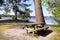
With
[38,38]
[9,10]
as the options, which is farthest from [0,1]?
[38,38]

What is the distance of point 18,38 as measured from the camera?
1171 centimetres

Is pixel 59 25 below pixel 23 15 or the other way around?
the other way around

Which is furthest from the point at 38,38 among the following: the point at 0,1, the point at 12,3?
the point at 12,3

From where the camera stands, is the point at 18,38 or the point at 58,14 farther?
the point at 18,38

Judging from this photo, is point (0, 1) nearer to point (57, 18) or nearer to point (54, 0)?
point (54, 0)

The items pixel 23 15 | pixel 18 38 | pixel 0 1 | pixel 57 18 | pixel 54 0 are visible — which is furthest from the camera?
pixel 23 15

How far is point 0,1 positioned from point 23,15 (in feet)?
19.5

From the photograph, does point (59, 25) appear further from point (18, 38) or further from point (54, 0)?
point (18, 38)

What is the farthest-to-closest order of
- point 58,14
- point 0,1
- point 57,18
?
point 0,1 → point 57,18 → point 58,14

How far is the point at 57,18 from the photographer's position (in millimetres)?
8828

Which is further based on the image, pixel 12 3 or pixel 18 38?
pixel 12 3

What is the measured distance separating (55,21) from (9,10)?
1063 inches

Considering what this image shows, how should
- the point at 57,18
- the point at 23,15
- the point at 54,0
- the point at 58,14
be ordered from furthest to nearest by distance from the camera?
the point at 23,15 < the point at 54,0 < the point at 57,18 < the point at 58,14

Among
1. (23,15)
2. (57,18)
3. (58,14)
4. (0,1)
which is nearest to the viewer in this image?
(58,14)
